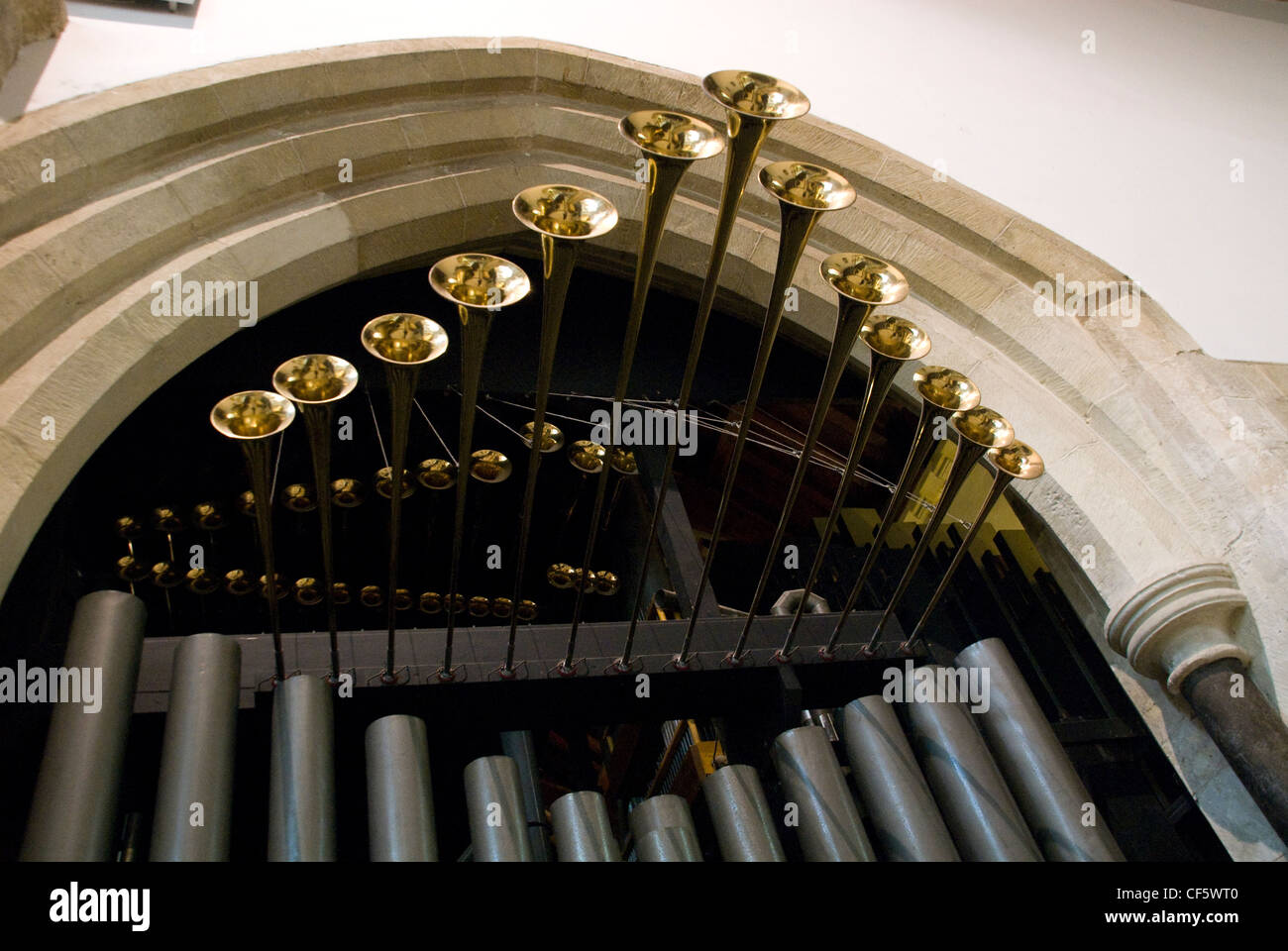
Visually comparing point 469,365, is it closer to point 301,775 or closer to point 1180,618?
point 301,775

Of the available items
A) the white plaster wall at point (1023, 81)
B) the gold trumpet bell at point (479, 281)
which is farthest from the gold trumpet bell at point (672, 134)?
the white plaster wall at point (1023, 81)

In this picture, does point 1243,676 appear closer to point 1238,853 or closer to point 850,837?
point 1238,853

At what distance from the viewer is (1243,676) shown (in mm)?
3869

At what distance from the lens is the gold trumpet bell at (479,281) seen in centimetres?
302

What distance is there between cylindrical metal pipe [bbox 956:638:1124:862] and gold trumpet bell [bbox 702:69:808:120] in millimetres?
2164

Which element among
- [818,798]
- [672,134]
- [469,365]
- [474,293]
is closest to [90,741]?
[469,365]

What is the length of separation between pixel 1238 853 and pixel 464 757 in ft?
11.9

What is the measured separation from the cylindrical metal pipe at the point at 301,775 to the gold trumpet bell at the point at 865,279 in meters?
2.10

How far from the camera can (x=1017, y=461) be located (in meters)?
3.83

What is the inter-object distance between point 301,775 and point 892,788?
74.7 inches

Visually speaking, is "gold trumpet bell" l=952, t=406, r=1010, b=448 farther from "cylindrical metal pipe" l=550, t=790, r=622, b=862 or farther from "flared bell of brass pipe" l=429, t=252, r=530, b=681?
"cylindrical metal pipe" l=550, t=790, r=622, b=862

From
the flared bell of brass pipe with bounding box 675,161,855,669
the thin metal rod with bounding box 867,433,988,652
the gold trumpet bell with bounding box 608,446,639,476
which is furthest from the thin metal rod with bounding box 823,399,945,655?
the gold trumpet bell with bounding box 608,446,639,476
